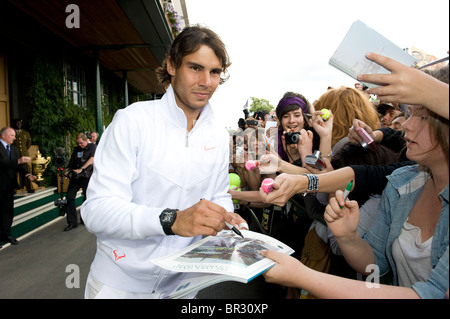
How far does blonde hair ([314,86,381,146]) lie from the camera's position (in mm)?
2537

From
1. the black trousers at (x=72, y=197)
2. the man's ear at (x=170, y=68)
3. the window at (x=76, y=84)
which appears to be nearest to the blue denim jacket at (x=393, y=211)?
the man's ear at (x=170, y=68)

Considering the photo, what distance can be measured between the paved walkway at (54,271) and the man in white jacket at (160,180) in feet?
7.50

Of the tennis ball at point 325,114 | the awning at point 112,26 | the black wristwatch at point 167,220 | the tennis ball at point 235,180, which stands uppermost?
the awning at point 112,26

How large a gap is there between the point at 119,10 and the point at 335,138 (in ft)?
19.9

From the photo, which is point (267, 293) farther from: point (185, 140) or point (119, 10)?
point (119, 10)

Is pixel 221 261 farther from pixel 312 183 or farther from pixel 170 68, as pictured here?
pixel 170 68

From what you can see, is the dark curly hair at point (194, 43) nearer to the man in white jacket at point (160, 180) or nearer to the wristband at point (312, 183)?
the man in white jacket at point (160, 180)

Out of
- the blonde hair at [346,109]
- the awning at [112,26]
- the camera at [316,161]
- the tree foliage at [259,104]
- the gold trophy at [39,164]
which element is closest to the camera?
the camera at [316,161]

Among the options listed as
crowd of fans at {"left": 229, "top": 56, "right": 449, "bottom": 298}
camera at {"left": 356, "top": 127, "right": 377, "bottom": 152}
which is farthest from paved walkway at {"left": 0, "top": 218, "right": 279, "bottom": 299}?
camera at {"left": 356, "top": 127, "right": 377, "bottom": 152}

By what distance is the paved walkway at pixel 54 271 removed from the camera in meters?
3.63

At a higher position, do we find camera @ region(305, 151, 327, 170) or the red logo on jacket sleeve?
camera @ region(305, 151, 327, 170)

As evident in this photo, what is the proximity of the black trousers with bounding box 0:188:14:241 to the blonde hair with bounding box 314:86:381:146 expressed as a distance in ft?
18.1

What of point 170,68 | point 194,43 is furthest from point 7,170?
point 194,43

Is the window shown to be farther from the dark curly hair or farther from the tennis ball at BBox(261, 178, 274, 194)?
the tennis ball at BBox(261, 178, 274, 194)
